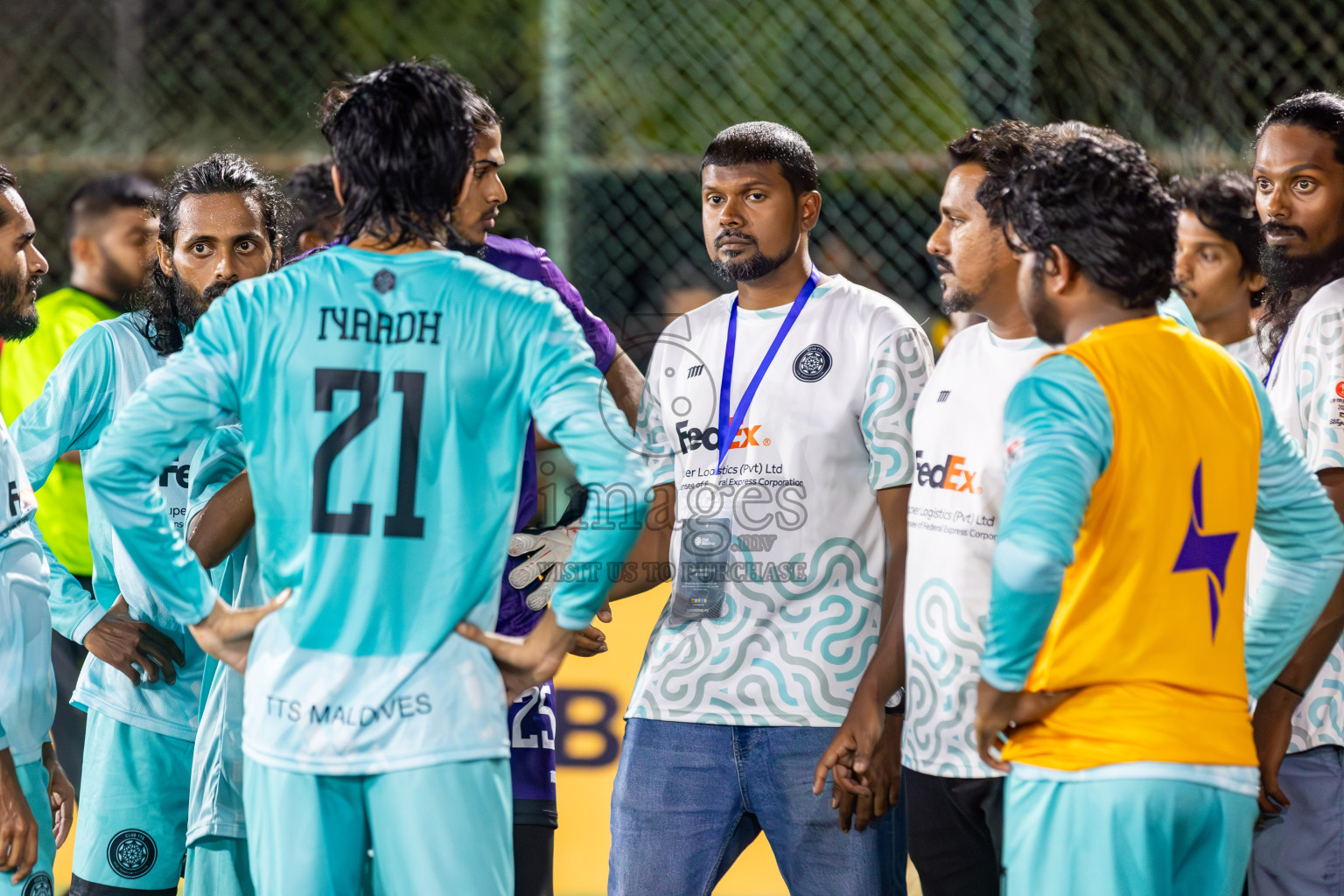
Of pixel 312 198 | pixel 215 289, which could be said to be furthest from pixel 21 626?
pixel 312 198

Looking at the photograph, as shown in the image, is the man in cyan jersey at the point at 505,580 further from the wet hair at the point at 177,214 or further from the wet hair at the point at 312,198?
the wet hair at the point at 312,198

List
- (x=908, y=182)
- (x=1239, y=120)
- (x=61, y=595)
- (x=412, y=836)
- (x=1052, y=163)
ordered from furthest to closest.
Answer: (x=908, y=182) → (x=1239, y=120) → (x=61, y=595) → (x=1052, y=163) → (x=412, y=836)

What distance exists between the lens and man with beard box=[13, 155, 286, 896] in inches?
125

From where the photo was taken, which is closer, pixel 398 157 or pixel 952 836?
pixel 398 157

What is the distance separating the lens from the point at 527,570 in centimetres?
325

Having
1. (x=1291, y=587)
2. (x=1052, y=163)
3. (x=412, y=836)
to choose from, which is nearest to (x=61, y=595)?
(x=412, y=836)

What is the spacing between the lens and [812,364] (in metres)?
3.20

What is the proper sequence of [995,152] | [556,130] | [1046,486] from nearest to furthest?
[1046,486] < [995,152] < [556,130]

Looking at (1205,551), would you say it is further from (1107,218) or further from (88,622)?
(88,622)

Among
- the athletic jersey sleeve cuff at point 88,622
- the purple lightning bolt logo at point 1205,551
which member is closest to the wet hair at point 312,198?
the athletic jersey sleeve cuff at point 88,622

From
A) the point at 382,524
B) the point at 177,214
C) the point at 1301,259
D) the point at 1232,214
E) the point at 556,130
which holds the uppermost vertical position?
the point at 556,130

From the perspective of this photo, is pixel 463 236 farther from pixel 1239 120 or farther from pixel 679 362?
pixel 1239 120

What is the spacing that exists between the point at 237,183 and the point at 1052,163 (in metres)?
2.11

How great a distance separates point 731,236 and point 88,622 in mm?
1818
